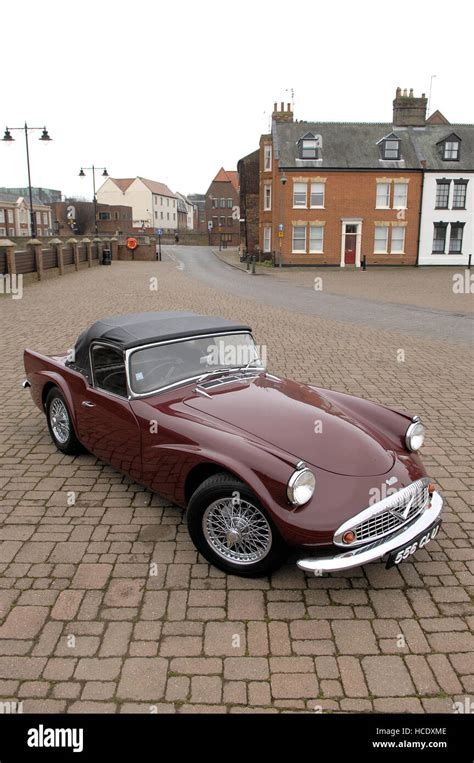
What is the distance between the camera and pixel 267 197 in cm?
4378

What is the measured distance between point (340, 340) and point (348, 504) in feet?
31.8

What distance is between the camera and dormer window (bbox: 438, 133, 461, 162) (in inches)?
1593

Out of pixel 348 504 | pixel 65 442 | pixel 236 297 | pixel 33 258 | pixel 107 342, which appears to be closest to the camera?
pixel 348 504

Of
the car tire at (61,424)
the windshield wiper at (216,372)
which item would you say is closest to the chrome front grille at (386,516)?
the windshield wiper at (216,372)

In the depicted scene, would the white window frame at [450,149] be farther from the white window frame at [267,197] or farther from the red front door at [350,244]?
the white window frame at [267,197]

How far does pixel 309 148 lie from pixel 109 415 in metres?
39.5

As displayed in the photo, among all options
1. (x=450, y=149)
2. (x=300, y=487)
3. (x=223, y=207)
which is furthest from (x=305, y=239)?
(x=223, y=207)

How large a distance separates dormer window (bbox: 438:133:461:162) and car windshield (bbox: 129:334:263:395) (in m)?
41.5

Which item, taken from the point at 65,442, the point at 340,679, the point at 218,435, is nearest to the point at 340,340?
the point at 65,442

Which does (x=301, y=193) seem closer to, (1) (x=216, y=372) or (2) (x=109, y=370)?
(1) (x=216, y=372)

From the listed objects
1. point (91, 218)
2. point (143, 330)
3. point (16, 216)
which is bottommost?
point (143, 330)
